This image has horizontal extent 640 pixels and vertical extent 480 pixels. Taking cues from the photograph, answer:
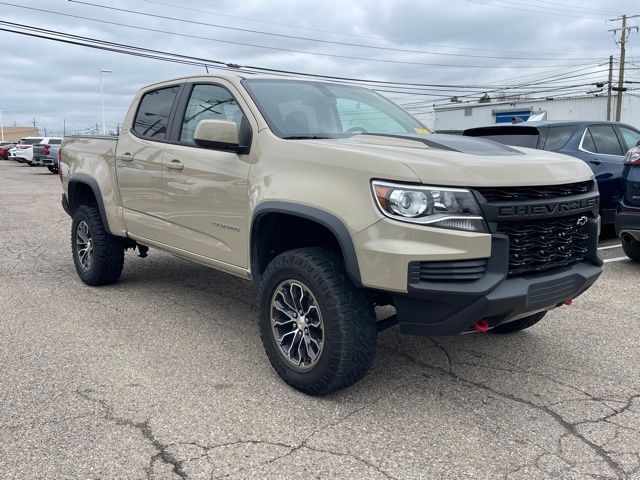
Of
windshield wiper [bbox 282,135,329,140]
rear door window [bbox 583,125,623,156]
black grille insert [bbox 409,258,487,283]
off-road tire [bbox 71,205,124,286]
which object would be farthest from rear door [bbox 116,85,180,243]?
rear door window [bbox 583,125,623,156]

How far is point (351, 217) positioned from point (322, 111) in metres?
1.43

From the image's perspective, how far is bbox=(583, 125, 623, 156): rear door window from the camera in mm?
8203

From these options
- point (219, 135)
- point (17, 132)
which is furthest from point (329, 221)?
point (17, 132)

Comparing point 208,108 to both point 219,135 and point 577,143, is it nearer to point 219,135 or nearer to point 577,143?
point 219,135

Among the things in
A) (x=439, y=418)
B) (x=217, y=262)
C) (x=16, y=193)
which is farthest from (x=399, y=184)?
(x=16, y=193)

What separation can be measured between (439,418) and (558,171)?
150cm

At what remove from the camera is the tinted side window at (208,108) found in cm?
422

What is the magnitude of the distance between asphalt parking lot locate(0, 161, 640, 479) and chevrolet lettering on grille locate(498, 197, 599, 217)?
3.64ft

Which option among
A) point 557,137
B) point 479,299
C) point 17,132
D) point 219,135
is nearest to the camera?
point 479,299

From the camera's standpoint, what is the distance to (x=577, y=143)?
7.95m

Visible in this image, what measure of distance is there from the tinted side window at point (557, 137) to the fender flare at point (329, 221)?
5.50 m

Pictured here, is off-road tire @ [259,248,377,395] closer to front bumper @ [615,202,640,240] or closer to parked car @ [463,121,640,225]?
front bumper @ [615,202,640,240]

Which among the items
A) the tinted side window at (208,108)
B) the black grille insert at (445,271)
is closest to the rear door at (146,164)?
the tinted side window at (208,108)

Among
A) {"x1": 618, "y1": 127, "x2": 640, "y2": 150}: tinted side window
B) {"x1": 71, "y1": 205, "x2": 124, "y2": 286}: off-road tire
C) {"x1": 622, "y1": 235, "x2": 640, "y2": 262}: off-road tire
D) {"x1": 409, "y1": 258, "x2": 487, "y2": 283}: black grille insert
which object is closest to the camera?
{"x1": 409, "y1": 258, "x2": 487, "y2": 283}: black grille insert
